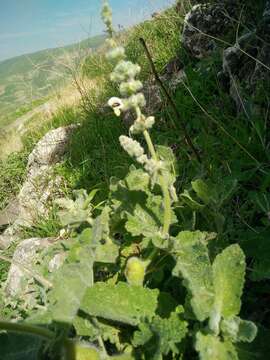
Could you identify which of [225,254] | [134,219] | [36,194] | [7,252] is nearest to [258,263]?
[225,254]

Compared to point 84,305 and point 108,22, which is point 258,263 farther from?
point 108,22

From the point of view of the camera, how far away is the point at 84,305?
53.5 inches

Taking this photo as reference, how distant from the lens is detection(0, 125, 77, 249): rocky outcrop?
4359 millimetres

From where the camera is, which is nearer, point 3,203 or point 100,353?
point 100,353

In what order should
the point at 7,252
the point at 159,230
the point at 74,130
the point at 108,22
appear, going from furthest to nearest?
the point at 74,130, the point at 7,252, the point at 159,230, the point at 108,22

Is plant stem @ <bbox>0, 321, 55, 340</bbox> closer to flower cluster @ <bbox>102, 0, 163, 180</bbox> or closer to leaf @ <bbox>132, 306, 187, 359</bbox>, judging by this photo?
→ leaf @ <bbox>132, 306, 187, 359</bbox>

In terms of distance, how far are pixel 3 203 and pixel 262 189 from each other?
177 inches

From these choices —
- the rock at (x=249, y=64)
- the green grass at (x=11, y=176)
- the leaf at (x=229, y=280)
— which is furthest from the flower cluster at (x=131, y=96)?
the green grass at (x=11, y=176)

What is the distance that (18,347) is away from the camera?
4.26 ft

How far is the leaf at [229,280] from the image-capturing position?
1.20 metres

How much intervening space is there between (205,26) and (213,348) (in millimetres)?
3635

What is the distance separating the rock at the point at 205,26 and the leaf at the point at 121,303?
3031mm

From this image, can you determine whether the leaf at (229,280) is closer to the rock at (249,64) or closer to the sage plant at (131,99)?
the sage plant at (131,99)

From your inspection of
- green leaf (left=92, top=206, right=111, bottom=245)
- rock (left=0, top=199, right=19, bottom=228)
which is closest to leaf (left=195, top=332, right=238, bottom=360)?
green leaf (left=92, top=206, right=111, bottom=245)
